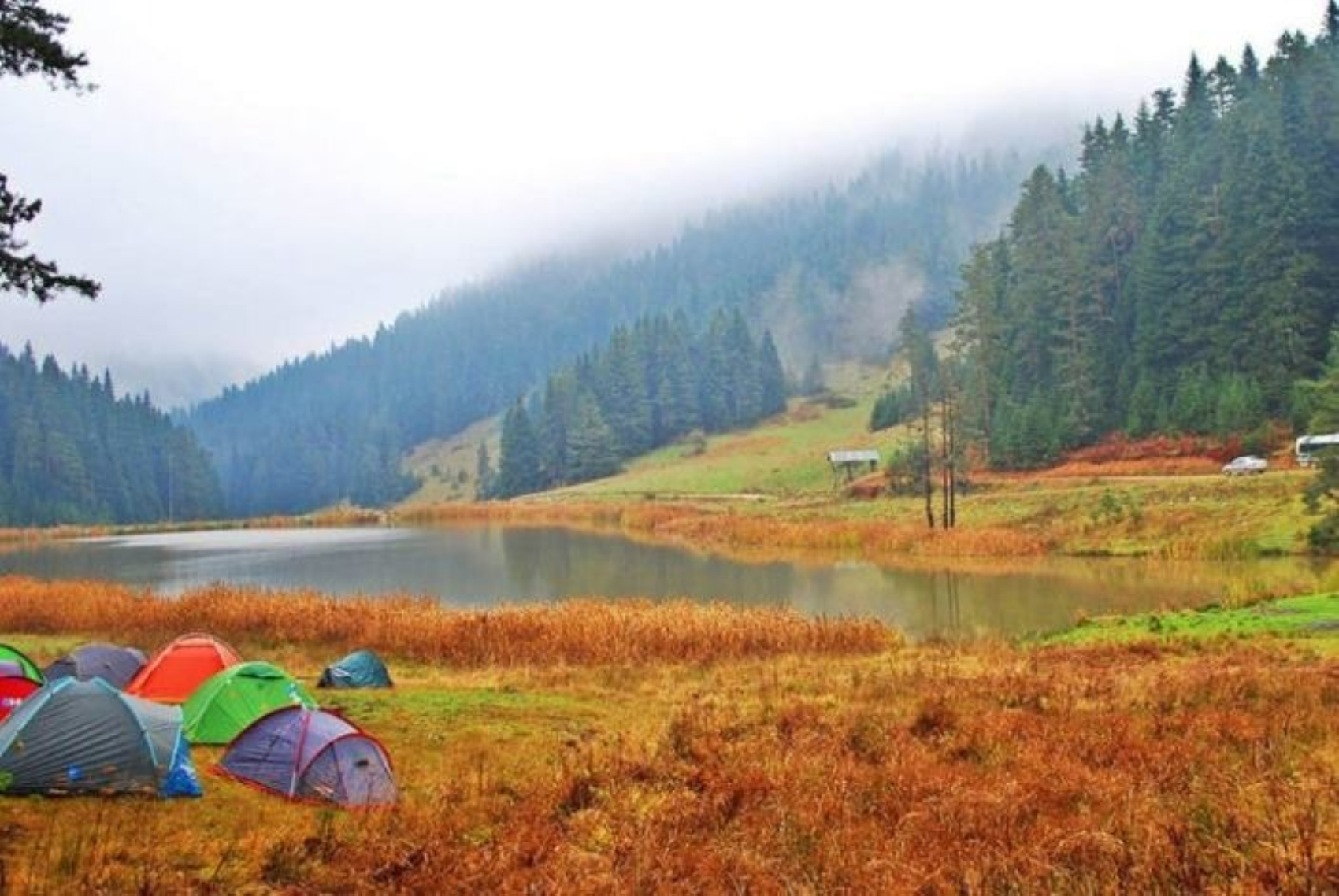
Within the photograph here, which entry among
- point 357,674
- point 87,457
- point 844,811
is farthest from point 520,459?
point 844,811

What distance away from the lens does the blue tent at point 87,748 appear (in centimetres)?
1249

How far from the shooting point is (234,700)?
17453 millimetres

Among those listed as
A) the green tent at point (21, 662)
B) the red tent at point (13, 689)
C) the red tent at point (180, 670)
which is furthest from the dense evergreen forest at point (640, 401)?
the red tent at point (13, 689)

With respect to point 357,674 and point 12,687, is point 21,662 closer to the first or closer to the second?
point 12,687

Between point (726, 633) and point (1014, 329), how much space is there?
242 ft

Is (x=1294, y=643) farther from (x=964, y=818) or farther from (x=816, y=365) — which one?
(x=816, y=365)

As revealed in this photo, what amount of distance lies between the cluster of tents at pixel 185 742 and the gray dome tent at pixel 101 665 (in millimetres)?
3890

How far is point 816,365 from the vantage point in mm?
174000

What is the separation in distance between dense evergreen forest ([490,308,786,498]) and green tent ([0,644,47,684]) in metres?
122

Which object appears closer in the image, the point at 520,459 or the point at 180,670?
the point at 180,670

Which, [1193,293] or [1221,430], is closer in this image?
[1221,430]

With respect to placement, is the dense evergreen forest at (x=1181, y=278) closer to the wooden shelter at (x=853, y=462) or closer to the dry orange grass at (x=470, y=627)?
the wooden shelter at (x=853, y=462)

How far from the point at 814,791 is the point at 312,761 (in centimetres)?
720

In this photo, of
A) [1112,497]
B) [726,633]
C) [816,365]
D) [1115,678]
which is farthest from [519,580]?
[816,365]
